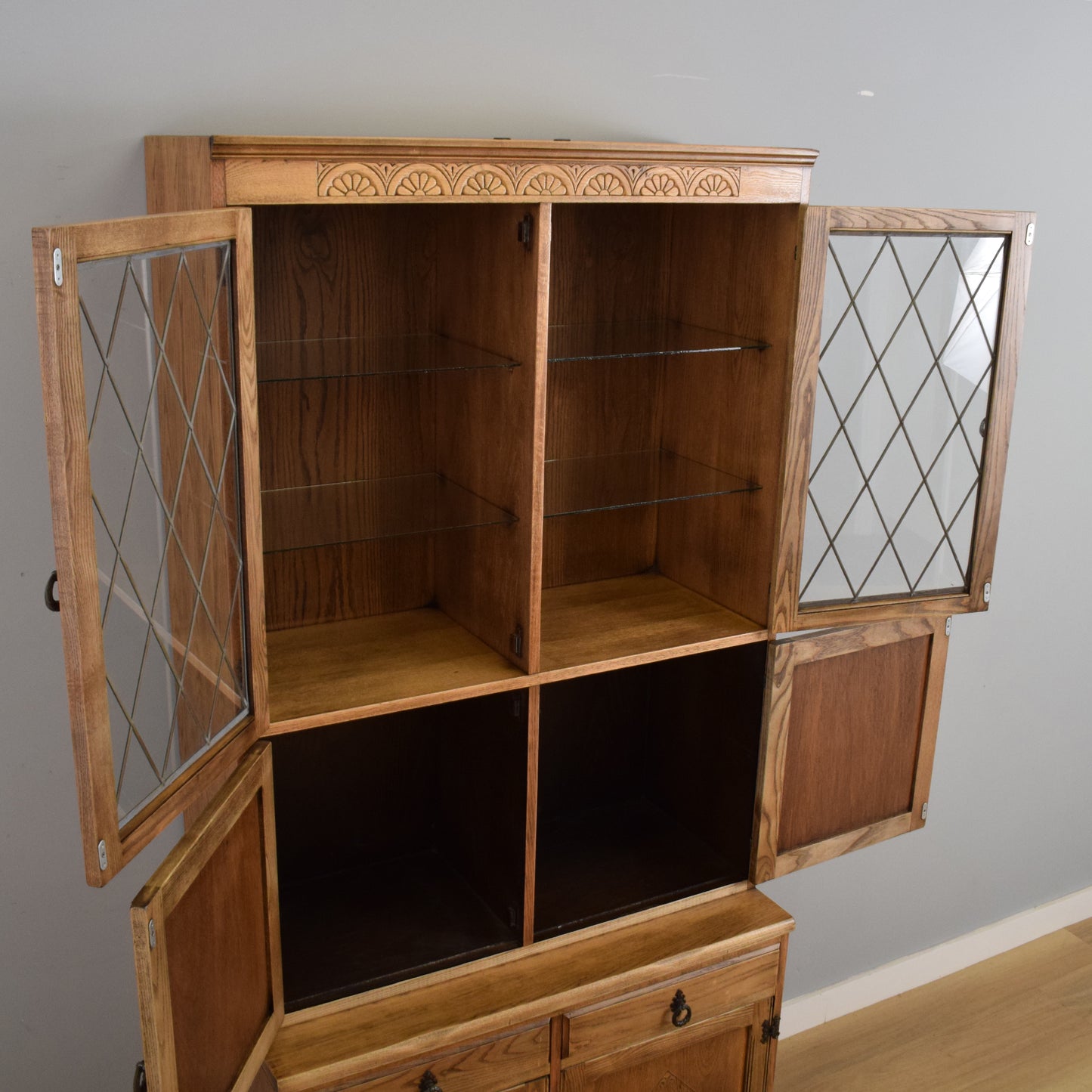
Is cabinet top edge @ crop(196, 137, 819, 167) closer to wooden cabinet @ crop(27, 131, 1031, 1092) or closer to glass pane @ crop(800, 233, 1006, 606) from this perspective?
wooden cabinet @ crop(27, 131, 1031, 1092)

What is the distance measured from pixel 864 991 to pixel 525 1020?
1.56 metres

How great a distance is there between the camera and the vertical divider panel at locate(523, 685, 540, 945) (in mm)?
1877

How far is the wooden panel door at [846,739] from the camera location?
2.08 m

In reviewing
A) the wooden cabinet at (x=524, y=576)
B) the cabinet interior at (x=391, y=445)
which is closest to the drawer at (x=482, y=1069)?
the wooden cabinet at (x=524, y=576)

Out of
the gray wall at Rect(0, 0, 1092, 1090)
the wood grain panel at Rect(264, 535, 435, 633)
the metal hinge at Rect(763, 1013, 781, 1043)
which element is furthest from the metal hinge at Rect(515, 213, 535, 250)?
the metal hinge at Rect(763, 1013, 781, 1043)

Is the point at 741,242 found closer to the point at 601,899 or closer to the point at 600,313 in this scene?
the point at 600,313

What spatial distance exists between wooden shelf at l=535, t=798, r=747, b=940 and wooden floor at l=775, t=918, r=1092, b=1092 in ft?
2.99

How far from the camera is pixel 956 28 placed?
246 cm

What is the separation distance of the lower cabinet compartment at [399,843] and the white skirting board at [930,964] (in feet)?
4.13

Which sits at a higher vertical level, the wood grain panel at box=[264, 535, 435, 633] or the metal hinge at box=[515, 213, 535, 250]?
the metal hinge at box=[515, 213, 535, 250]

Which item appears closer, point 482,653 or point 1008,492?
point 482,653

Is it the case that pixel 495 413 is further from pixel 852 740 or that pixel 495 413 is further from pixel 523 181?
pixel 852 740

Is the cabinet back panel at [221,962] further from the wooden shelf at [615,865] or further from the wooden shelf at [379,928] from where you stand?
the wooden shelf at [615,865]

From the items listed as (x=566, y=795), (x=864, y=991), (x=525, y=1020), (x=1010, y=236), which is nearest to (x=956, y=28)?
(x=1010, y=236)
